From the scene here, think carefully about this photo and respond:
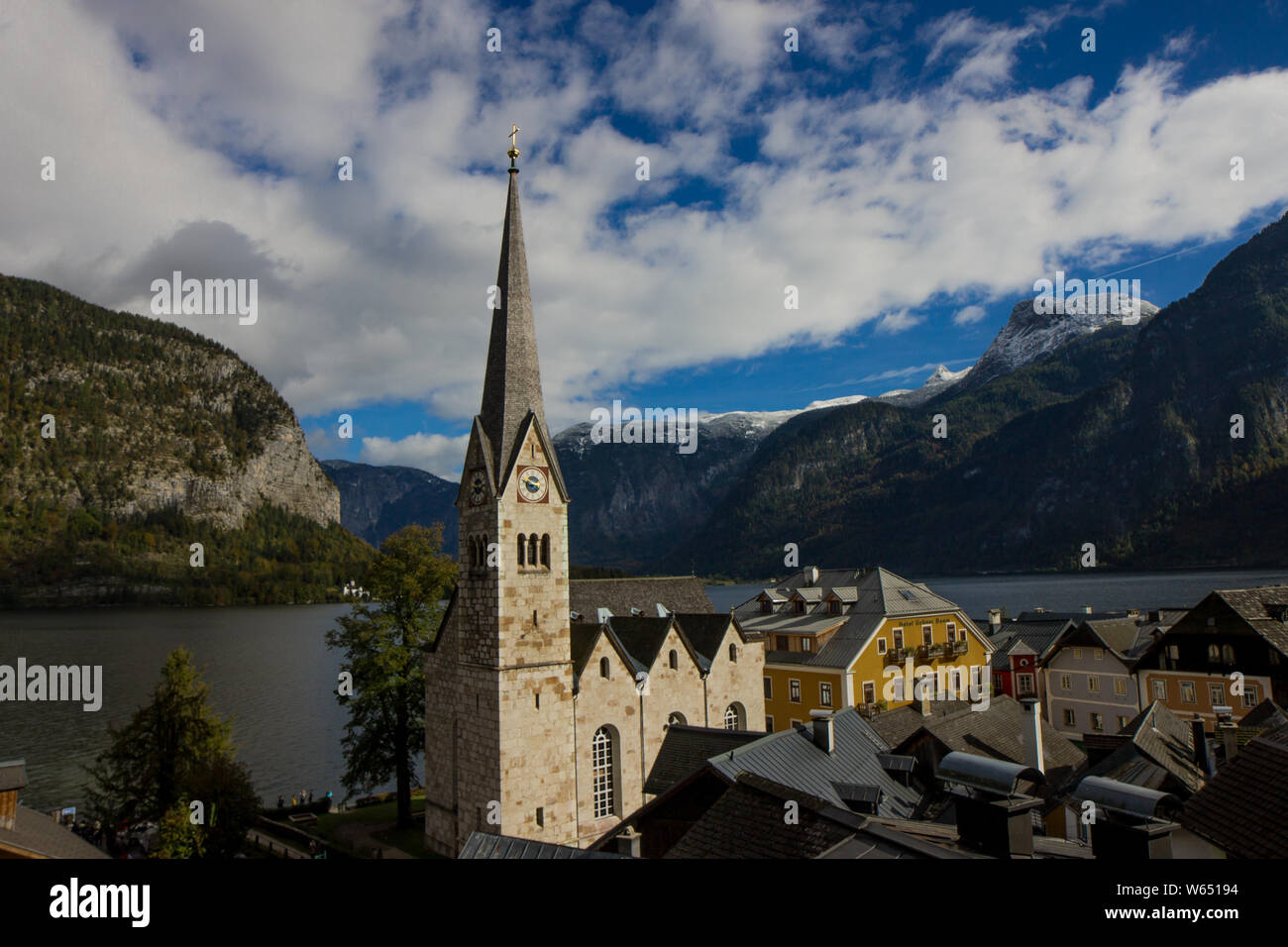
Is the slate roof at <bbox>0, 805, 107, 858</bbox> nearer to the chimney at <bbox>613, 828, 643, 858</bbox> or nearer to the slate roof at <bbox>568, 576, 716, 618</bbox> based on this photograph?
the chimney at <bbox>613, 828, 643, 858</bbox>

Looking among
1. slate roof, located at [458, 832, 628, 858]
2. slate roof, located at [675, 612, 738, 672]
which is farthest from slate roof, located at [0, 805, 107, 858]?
slate roof, located at [675, 612, 738, 672]

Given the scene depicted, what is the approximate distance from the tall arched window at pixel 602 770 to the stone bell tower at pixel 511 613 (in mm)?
2834

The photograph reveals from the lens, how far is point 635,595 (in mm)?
53625

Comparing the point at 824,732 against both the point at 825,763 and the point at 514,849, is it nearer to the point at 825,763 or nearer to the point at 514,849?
the point at 825,763

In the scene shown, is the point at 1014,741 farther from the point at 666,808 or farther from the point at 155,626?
the point at 155,626

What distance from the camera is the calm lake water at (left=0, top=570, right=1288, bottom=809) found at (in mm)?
→ 65188

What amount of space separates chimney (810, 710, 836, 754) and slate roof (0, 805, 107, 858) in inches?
894

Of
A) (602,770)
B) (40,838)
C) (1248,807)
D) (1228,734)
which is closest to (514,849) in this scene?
(1248,807)

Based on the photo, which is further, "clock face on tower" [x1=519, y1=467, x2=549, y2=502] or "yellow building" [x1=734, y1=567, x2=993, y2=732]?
"yellow building" [x1=734, y1=567, x2=993, y2=732]

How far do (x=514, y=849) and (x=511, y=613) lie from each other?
A: 19592 millimetres

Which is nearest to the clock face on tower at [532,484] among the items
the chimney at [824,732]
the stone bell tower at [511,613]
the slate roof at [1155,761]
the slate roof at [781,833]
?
the stone bell tower at [511,613]

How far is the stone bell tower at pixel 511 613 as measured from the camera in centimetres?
3366

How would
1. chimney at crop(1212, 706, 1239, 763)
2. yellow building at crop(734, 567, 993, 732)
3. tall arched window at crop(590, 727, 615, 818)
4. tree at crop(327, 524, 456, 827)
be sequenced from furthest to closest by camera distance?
1. yellow building at crop(734, 567, 993, 732)
2. tree at crop(327, 524, 456, 827)
3. tall arched window at crop(590, 727, 615, 818)
4. chimney at crop(1212, 706, 1239, 763)
